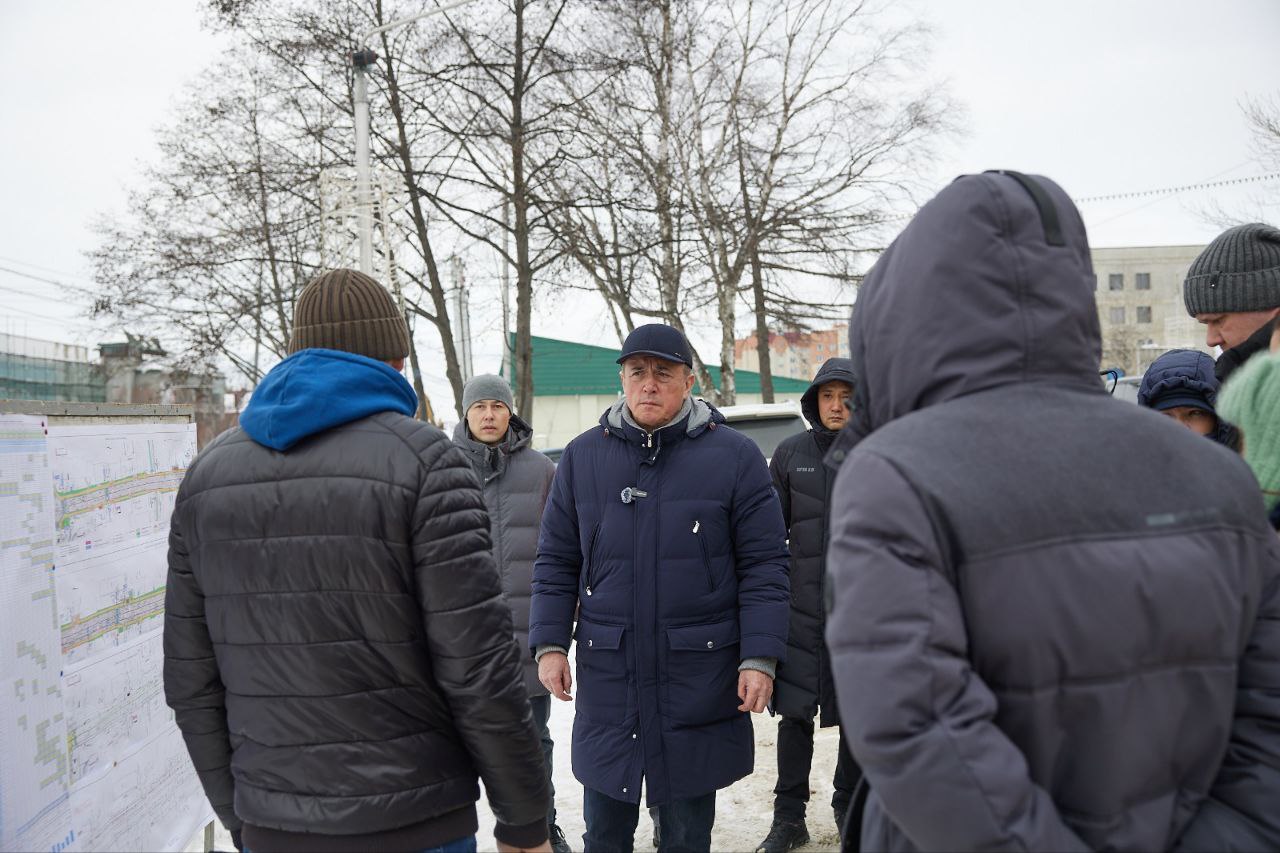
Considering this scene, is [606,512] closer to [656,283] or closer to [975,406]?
[975,406]

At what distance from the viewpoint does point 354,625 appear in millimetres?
1923

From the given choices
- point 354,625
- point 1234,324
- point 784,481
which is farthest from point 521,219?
point 354,625

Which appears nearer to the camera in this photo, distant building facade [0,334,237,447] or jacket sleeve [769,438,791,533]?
jacket sleeve [769,438,791,533]

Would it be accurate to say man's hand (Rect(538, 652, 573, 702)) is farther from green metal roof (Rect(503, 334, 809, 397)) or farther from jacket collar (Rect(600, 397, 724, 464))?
green metal roof (Rect(503, 334, 809, 397))

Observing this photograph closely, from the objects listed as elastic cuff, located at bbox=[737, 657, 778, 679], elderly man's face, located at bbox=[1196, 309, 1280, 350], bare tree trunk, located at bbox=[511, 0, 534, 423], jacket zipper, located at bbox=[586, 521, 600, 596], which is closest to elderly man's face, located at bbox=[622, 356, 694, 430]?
jacket zipper, located at bbox=[586, 521, 600, 596]

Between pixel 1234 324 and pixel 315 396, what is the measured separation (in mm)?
2681

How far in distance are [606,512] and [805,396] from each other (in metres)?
1.49

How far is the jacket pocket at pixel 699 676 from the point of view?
295cm

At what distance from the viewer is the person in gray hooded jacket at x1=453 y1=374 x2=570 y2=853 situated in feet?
14.3

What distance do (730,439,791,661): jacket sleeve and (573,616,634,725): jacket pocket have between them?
1.28ft

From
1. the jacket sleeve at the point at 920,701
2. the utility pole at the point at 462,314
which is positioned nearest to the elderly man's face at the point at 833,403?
the jacket sleeve at the point at 920,701

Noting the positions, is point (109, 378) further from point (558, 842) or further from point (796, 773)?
point (796, 773)

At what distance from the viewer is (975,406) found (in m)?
1.36

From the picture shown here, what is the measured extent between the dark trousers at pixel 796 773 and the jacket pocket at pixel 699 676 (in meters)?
1.29
